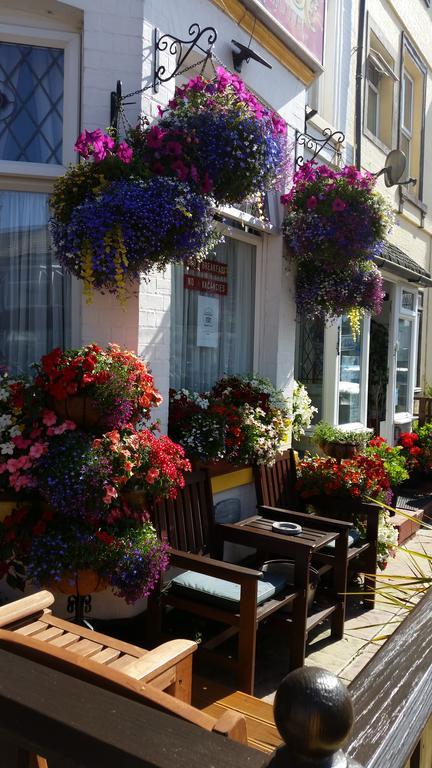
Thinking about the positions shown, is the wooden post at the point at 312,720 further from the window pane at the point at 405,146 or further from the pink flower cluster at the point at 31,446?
the window pane at the point at 405,146

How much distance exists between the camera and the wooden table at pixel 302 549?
12.1 ft

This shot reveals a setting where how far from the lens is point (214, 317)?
509cm

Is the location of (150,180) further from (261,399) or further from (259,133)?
(261,399)

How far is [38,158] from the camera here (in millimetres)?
3857

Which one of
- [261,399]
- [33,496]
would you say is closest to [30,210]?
[33,496]

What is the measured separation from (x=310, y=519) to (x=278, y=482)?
0.68m

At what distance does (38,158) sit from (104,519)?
217 cm

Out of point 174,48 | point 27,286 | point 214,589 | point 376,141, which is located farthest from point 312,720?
point 376,141

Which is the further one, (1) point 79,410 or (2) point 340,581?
(2) point 340,581

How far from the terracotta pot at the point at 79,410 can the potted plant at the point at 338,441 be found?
332cm

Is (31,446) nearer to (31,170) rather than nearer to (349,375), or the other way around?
(31,170)

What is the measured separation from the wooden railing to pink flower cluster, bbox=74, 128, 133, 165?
2789 mm

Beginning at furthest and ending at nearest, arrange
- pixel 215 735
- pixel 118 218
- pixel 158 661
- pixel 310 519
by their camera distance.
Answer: pixel 310 519, pixel 118 218, pixel 158 661, pixel 215 735

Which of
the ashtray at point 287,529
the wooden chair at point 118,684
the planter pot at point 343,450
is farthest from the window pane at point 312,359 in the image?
the wooden chair at point 118,684
